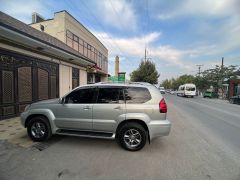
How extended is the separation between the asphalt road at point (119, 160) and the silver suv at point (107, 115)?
386 mm

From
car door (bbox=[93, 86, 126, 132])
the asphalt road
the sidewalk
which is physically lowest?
the asphalt road

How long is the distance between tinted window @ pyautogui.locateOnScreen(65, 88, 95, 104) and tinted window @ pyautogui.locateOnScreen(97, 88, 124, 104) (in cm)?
28

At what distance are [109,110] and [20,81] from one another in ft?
18.4

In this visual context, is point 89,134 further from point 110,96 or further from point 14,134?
point 14,134

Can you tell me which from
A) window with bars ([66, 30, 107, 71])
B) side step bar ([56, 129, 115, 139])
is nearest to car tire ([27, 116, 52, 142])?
side step bar ([56, 129, 115, 139])

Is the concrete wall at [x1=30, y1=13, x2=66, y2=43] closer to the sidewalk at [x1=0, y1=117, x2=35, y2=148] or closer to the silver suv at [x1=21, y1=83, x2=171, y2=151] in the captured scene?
the sidewalk at [x1=0, y1=117, x2=35, y2=148]

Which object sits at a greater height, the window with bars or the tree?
the window with bars

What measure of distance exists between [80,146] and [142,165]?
1.87 metres

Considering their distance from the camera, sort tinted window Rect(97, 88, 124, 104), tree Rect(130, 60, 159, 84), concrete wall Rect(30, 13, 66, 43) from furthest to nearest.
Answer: tree Rect(130, 60, 159, 84), concrete wall Rect(30, 13, 66, 43), tinted window Rect(97, 88, 124, 104)

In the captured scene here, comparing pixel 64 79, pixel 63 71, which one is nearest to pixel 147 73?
pixel 64 79

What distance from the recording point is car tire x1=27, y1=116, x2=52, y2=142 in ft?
15.2

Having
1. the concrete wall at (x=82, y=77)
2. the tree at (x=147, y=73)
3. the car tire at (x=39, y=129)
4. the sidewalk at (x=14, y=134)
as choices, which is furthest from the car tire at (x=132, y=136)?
the tree at (x=147, y=73)

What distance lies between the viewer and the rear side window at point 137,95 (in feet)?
14.0

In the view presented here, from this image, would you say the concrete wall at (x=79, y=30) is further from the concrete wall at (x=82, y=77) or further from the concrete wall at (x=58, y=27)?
the concrete wall at (x=82, y=77)
